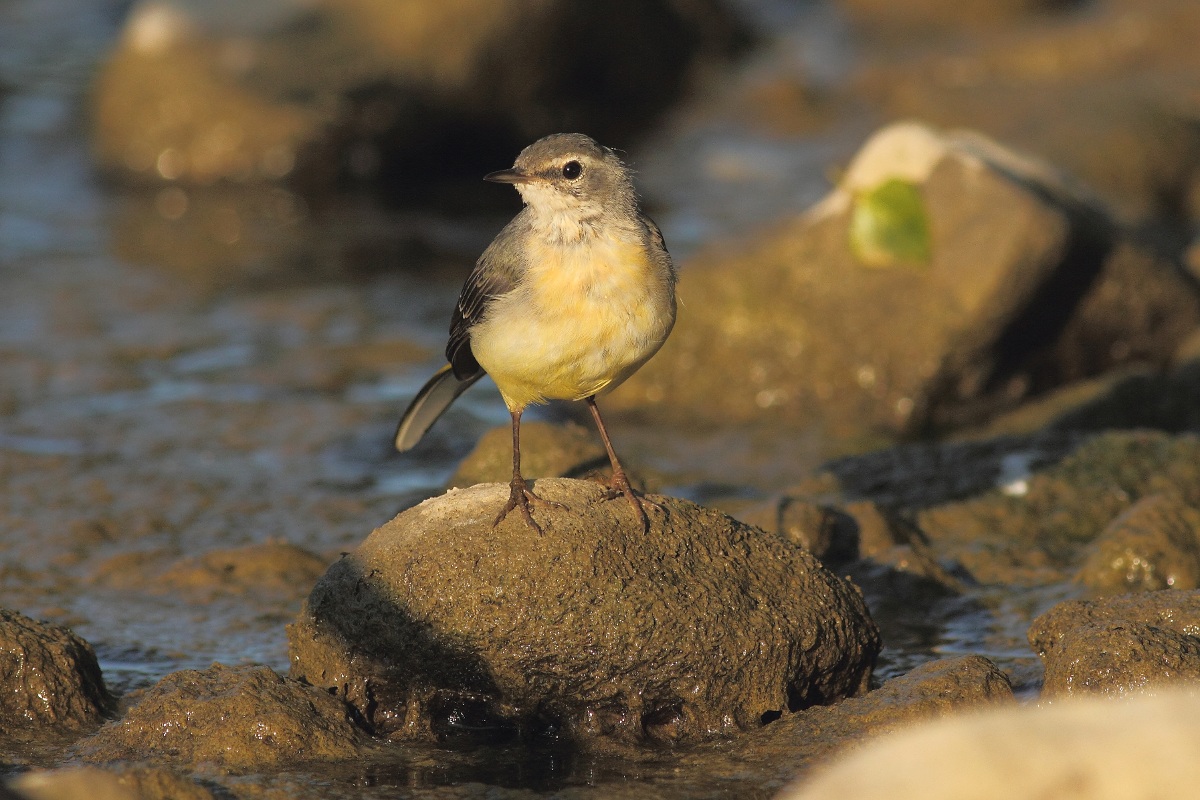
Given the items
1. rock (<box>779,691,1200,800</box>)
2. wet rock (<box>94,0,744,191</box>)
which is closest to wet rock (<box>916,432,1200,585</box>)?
rock (<box>779,691,1200,800</box>)

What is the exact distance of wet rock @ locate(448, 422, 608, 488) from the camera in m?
8.02

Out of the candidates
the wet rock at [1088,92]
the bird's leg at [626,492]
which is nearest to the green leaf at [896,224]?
the wet rock at [1088,92]

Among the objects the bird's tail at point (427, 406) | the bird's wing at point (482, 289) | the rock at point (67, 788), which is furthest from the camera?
the bird's tail at point (427, 406)

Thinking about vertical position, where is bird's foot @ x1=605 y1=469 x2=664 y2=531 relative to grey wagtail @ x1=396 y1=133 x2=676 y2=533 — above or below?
below

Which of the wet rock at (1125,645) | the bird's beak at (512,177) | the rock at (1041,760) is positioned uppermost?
the bird's beak at (512,177)

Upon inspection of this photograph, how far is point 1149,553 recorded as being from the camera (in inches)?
296

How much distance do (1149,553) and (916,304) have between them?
11.9ft

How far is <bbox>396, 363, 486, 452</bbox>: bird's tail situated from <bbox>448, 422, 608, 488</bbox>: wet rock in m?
0.39

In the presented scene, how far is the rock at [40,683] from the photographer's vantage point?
6.24 meters

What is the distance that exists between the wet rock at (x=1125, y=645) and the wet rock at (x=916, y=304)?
4.45 m

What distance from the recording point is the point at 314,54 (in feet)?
54.4

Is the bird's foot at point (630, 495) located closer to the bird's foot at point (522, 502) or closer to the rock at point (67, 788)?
the bird's foot at point (522, 502)

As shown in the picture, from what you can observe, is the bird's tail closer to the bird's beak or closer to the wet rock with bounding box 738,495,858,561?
the bird's beak

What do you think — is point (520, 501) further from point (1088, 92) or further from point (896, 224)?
point (1088, 92)
